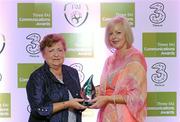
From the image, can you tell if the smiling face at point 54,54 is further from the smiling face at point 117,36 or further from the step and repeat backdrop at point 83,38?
the step and repeat backdrop at point 83,38

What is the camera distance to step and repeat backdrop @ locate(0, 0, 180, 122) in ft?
9.10

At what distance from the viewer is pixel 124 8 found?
2.80 meters

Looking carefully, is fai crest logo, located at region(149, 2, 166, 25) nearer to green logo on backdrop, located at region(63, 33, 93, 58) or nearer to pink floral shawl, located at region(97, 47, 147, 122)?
green logo on backdrop, located at region(63, 33, 93, 58)

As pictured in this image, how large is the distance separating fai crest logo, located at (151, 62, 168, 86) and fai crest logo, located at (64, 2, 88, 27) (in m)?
0.67

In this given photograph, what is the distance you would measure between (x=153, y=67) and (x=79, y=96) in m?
0.79

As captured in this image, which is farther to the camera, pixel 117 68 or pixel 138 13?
pixel 138 13

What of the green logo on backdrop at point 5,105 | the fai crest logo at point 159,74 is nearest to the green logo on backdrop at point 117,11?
the fai crest logo at point 159,74

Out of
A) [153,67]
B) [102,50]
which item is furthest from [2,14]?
[153,67]

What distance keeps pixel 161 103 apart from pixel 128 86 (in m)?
0.71

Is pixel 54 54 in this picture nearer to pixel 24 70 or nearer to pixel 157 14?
pixel 24 70

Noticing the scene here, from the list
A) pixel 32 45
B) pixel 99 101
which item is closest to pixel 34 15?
pixel 32 45

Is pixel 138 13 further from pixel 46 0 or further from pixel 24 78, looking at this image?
pixel 24 78

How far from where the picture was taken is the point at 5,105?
2.80m

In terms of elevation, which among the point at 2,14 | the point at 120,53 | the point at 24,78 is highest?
the point at 2,14
